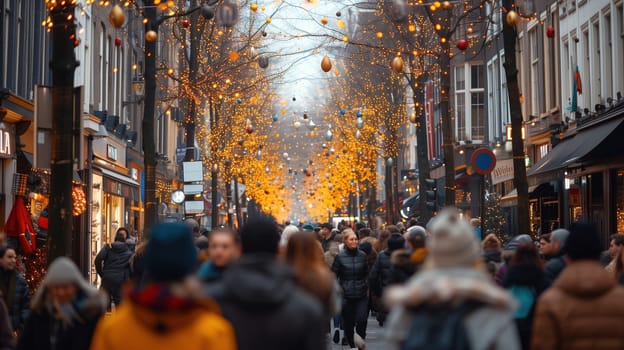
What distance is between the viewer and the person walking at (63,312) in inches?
326

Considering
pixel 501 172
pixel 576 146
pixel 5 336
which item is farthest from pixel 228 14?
pixel 501 172

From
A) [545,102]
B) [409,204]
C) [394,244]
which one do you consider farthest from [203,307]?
[409,204]

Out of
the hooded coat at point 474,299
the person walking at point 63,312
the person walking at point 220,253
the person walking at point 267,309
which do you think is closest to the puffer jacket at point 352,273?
the person walking at point 220,253

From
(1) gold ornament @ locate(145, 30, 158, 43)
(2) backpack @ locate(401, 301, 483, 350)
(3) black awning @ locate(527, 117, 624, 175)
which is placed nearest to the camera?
(2) backpack @ locate(401, 301, 483, 350)

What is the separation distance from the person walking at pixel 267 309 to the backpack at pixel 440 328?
2.12ft

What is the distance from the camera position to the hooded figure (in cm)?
577

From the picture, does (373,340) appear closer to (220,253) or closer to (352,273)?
(352,273)

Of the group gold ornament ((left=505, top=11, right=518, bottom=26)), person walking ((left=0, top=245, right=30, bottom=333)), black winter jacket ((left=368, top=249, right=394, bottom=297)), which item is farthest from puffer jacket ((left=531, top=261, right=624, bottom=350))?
gold ornament ((left=505, top=11, right=518, bottom=26))

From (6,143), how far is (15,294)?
12918 millimetres

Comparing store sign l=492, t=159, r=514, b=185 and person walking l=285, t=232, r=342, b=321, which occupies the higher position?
store sign l=492, t=159, r=514, b=185

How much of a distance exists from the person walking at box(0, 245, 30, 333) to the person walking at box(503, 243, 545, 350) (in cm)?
468

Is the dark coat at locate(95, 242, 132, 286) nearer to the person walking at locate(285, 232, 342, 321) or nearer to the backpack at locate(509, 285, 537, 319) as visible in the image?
the backpack at locate(509, 285, 537, 319)

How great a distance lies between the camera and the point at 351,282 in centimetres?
1688

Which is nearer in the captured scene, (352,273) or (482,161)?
(352,273)
